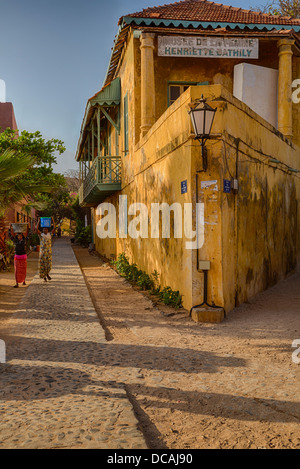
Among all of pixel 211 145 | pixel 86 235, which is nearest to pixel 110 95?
pixel 211 145

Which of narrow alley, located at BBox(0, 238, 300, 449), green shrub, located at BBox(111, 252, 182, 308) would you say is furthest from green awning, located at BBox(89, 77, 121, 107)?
narrow alley, located at BBox(0, 238, 300, 449)

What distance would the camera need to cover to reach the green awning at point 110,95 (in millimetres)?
13875

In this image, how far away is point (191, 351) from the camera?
5199 millimetres

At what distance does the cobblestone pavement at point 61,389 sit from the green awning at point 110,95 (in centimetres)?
869

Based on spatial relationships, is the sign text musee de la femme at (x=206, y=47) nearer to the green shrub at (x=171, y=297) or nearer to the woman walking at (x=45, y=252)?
the woman walking at (x=45, y=252)

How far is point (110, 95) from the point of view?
45.7 ft

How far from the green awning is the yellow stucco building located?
3cm

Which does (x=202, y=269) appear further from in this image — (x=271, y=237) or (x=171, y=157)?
(x=271, y=237)

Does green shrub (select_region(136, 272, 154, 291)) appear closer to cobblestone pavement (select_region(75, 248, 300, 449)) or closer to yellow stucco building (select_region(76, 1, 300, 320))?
yellow stucco building (select_region(76, 1, 300, 320))

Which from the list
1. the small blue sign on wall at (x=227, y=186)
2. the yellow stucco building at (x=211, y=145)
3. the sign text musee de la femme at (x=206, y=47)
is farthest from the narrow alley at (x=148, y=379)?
the sign text musee de la femme at (x=206, y=47)

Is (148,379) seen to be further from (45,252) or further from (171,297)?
(45,252)
